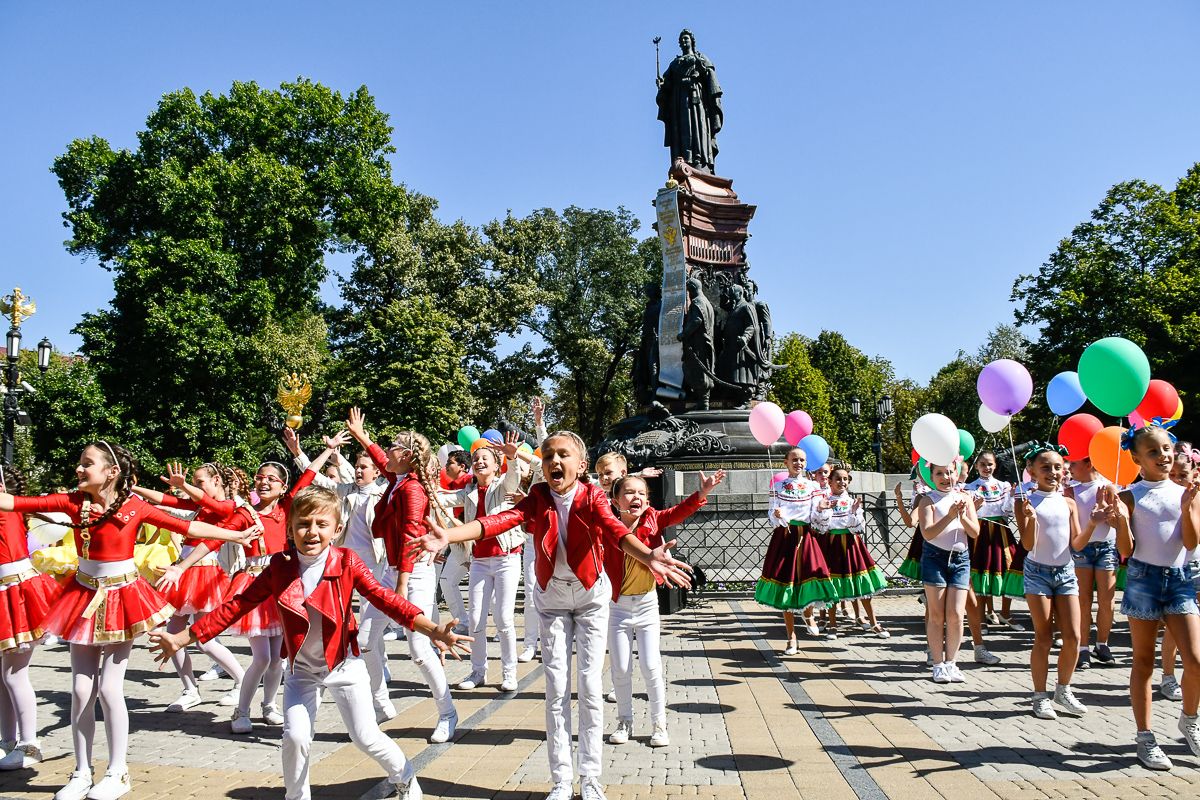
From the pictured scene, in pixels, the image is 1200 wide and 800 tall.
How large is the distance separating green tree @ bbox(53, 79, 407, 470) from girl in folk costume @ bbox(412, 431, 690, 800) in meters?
25.9

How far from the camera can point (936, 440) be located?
8.02 meters

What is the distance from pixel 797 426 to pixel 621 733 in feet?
26.3

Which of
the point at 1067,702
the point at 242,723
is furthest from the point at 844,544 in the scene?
the point at 242,723

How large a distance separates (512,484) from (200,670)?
4.17 metres

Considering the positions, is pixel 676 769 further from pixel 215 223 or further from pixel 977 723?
pixel 215 223

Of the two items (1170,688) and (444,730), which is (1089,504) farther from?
(444,730)

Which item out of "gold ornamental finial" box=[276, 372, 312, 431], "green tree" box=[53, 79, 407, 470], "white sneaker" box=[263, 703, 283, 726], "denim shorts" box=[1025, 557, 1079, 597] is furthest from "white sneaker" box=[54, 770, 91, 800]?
"green tree" box=[53, 79, 407, 470]

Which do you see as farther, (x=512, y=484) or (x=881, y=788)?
(x=512, y=484)

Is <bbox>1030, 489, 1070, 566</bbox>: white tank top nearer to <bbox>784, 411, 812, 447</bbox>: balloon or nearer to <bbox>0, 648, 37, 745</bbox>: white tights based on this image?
<bbox>784, 411, 812, 447</bbox>: balloon

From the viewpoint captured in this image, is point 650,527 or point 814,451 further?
point 814,451

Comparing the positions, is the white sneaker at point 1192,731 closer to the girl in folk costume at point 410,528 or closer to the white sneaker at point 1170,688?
the white sneaker at point 1170,688

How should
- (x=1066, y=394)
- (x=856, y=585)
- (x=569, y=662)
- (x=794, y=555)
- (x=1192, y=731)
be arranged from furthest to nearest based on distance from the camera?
(x=856, y=585)
(x=794, y=555)
(x=1066, y=394)
(x=1192, y=731)
(x=569, y=662)

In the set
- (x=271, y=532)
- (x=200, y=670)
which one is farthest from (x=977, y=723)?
(x=200, y=670)

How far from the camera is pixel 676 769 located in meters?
5.27
